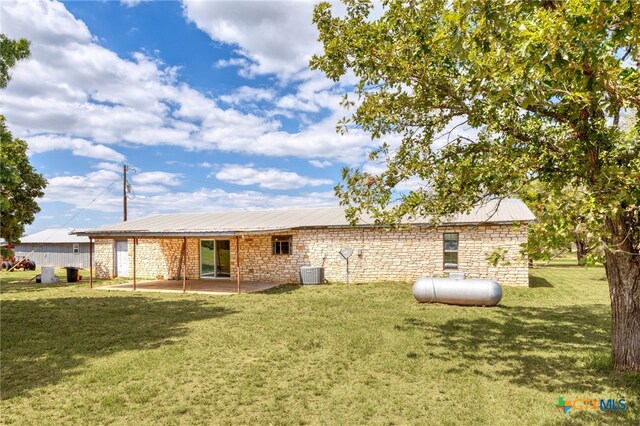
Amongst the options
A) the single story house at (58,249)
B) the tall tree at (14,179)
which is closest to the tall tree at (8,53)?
the tall tree at (14,179)

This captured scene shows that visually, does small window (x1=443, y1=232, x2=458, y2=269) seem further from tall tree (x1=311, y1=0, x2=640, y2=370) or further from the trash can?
the trash can

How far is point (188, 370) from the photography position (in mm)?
6625

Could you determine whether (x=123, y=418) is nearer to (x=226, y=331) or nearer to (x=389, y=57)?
(x=226, y=331)

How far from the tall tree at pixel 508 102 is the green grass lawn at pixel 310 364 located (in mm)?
1999

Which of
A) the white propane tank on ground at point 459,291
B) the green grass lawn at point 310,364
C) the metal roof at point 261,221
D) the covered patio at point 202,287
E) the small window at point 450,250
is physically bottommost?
the covered patio at point 202,287

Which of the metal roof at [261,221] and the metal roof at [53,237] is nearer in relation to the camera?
the metal roof at [261,221]

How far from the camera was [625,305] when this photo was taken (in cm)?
606

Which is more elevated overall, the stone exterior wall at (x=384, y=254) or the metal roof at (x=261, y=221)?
the metal roof at (x=261, y=221)

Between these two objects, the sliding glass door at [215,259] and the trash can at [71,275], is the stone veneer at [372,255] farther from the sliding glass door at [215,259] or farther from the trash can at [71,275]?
the trash can at [71,275]

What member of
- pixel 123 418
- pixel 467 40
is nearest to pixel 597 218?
pixel 467 40

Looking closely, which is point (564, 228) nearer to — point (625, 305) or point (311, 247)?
point (625, 305)

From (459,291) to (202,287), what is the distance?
37.0ft

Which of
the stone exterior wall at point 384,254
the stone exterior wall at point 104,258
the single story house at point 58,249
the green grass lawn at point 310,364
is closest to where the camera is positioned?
the green grass lawn at point 310,364

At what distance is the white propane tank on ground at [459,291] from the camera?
11.8 m
